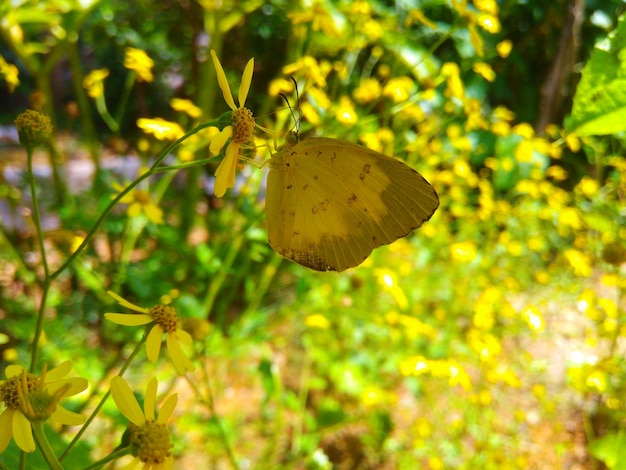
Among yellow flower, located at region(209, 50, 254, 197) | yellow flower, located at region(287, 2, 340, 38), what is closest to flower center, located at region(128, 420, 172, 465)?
yellow flower, located at region(209, 50, 254, 197)

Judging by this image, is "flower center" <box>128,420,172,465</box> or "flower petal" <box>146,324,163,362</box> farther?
"flower petal" <box>146,324,163,362</box>

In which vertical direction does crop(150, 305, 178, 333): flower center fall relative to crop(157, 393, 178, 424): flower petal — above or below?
below

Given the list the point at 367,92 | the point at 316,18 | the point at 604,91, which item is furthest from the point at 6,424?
the point at 367,92

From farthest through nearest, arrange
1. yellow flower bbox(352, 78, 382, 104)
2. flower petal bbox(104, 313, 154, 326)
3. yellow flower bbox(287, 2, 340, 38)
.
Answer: yellow flower bbox(352, 78, 382, 104), yellow flower bbox(287, 2, 340, 38), flower petal bbox(104, 313, 154, 326)

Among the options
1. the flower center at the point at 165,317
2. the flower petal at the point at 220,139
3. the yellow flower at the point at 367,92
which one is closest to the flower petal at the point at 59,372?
the flower center at the point at 165,317

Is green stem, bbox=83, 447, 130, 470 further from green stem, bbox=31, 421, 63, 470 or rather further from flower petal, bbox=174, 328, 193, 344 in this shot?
flower petal, bbox=174, 328, 193, 344

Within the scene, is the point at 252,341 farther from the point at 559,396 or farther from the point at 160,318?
the point at 559,396

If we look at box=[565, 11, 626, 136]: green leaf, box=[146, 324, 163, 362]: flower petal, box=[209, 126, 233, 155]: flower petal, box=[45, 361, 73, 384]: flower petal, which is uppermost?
box=[565, 11, 626, 136]: green leaf
